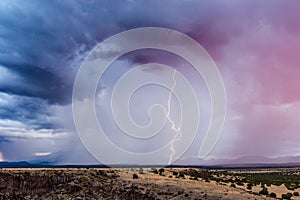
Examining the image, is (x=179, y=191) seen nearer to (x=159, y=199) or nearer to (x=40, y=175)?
(x=159, y=199)

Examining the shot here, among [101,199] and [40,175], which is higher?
[40,175]

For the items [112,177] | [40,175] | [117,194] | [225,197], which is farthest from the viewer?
[112,177]

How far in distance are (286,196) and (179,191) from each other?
13.7m

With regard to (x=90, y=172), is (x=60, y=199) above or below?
below

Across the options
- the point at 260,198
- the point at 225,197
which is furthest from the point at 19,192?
the point at 260,198

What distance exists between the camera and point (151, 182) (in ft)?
164

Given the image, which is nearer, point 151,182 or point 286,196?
point 286,196

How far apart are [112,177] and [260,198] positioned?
2069 centimetres

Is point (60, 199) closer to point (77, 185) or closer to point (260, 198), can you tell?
point (77, 185)

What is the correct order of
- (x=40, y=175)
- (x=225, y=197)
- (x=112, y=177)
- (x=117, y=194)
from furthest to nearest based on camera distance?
(x=112, y=177), (x=40, y=175), (x=117, y=194), (x=225, y=197)

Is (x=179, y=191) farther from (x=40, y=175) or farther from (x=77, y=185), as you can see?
(x=40, y=175)

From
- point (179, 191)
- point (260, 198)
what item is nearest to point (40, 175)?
point (179, 191)

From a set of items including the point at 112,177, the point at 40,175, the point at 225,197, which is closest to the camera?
the point at 225,197

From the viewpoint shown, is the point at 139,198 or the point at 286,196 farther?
the point at 286,196
